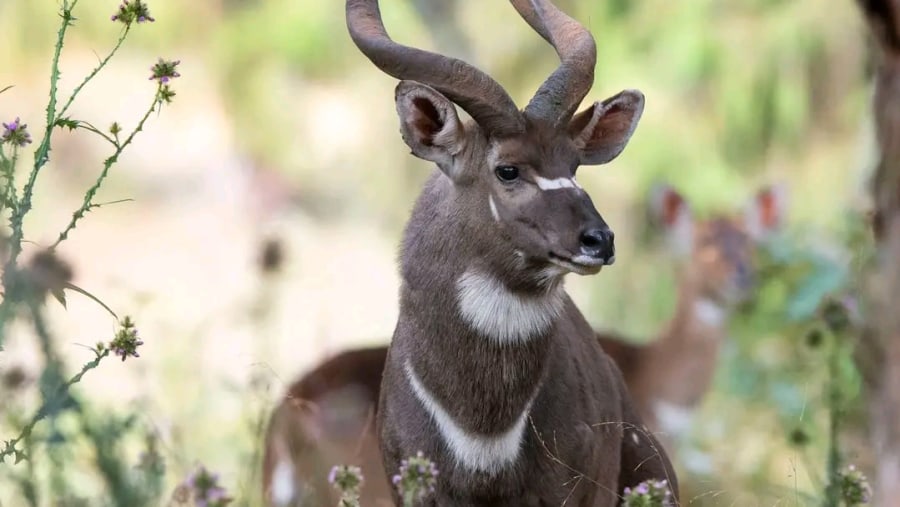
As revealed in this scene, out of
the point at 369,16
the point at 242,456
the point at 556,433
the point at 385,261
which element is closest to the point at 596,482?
the point at 556,433

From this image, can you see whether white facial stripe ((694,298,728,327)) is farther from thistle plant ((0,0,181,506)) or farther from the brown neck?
thistle plant ((0,0,181,506))

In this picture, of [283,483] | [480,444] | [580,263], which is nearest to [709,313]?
[283,483]

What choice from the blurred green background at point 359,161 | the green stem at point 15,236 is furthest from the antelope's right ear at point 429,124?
the blurred green background at point 359,161

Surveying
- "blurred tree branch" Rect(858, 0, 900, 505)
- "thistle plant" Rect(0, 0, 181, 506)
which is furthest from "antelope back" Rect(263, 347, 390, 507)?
"blurred tree branch" Rect(858, 0, 900, 505)

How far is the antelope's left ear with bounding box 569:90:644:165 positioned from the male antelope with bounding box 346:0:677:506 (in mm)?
108

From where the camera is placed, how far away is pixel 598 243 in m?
4.27

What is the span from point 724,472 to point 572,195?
4176 mm

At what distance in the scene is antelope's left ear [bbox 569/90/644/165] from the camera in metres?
4.91

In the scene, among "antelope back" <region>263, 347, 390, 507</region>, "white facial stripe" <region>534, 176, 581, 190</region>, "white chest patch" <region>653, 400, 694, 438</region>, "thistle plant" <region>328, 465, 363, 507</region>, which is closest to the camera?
"thistle plant" <region>328, 465, 363, 507</region>

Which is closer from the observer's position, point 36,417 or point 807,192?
point 36,417

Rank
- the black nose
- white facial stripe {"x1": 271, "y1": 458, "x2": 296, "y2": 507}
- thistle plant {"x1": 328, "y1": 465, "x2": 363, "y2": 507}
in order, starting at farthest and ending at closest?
white facial stripe {"x1": 271, "y1": 458, "x2": 296, "y2": 507}, the black nose, thistle plant {"x1": 328, "y1": 465, "x2": 363, "y2": 507}

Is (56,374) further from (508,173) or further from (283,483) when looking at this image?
(283,483)

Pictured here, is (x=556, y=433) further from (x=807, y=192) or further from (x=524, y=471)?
(x=807, y=192)

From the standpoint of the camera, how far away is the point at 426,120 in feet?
15.3
